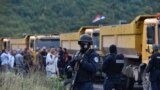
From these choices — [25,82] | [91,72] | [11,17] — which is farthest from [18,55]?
[11,17]

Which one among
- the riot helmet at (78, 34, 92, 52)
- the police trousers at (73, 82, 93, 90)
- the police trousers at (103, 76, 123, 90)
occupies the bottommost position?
the police trousers at (103, 76, 123, 90)

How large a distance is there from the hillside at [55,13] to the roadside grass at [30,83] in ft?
188

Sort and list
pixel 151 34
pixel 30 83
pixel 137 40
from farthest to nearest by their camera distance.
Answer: pixel 137 40, pixel 151 34, pixel 30 83

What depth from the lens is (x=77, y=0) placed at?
296ft

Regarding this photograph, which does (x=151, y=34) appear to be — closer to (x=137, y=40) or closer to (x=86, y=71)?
(x=137, y=40)

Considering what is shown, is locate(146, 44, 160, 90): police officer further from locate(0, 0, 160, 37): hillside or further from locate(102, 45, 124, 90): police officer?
locate(0, 0, 160, 37): hillside

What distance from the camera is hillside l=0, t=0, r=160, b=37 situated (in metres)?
77.8

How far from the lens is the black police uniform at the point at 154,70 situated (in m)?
16.7

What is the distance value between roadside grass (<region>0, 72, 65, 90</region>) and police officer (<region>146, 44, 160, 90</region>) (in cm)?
270

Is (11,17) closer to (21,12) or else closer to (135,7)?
(21,12)

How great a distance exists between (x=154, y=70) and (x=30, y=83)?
380 centimetres

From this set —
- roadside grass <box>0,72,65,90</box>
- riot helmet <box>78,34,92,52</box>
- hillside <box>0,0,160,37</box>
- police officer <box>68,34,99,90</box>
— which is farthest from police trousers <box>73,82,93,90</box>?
hillside <box>0,0,160,37</box>

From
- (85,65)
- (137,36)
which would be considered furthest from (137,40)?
(85,65)

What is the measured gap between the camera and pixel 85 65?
11.8 meters
